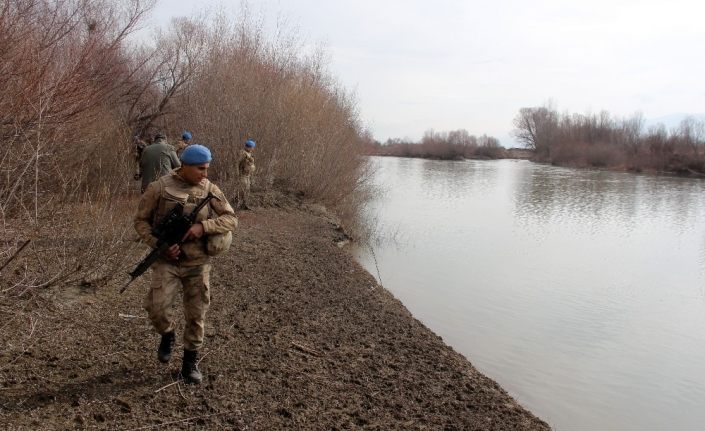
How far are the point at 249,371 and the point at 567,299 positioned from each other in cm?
797

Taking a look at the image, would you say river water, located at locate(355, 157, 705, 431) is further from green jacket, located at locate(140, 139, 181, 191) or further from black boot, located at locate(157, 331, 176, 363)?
green jacket, located at locate(140, 139, 181, 191)

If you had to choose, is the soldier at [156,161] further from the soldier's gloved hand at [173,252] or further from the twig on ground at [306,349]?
the soldier's gloved hand at [173,252]

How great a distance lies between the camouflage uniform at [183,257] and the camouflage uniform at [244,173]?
30.4 feet

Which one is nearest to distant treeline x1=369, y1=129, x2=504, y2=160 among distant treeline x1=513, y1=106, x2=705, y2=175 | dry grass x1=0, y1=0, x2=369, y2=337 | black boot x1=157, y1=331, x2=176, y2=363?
distant treeline x1=513, y1=106, x2=705, y2=175

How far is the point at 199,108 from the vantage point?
14422 mm

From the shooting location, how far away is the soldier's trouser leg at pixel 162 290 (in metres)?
3.90

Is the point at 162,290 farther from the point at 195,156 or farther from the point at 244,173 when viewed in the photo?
the point at 244,173

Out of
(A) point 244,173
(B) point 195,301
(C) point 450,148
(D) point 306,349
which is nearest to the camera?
(B) point 195,301

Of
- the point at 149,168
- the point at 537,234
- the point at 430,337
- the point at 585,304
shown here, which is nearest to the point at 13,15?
the point at 149,168

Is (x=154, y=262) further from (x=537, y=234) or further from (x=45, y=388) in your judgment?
(x=537, y=234)

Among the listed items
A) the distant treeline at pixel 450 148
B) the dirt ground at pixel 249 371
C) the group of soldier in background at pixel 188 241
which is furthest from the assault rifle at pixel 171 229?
the distant treeline at pixel 450 148

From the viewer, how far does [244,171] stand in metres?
13.5

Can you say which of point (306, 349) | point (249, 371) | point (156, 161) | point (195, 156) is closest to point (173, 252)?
point (195, 156)

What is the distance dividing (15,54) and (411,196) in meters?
23.1
